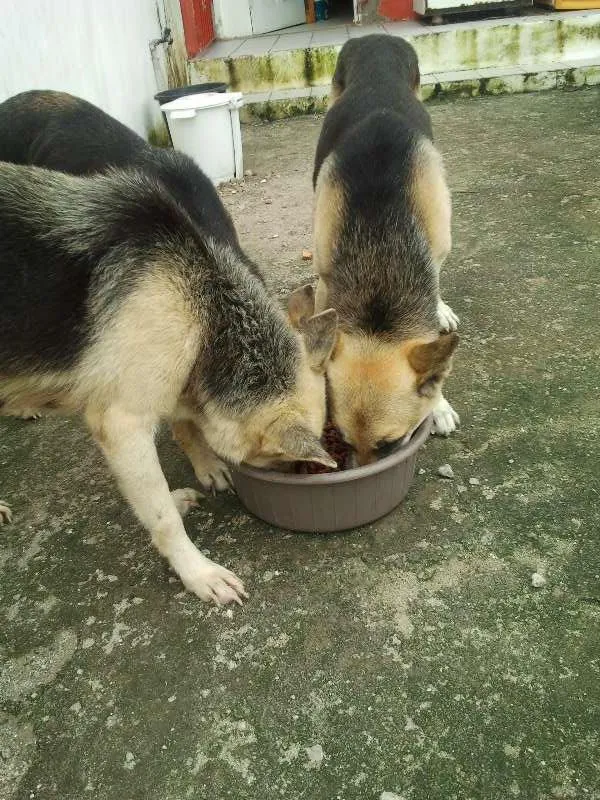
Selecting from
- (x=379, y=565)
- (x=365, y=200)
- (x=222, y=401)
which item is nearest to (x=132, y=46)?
(x=365, y=200)

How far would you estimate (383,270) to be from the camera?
11.0ft

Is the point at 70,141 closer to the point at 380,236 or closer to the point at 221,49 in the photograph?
the point at 380,236

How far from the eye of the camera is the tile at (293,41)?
10648mm

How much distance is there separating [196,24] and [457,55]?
4584 millimetres

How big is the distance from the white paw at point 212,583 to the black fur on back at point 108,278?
2.70 ft

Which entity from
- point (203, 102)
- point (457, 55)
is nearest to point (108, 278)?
point (203, 102)

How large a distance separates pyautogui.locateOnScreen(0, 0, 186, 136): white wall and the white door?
9.68 feet

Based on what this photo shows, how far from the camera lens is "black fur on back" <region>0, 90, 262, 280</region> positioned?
400 cm

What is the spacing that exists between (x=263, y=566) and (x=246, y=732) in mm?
812

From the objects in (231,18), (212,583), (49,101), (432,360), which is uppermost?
(231,18)

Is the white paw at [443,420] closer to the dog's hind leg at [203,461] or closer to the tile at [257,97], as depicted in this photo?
the dog's hind leg at [203,461]

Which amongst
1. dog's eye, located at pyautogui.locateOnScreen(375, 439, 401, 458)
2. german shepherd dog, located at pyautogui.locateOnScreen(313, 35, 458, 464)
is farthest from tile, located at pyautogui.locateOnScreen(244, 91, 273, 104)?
dog's eye, located at pyautogui.locateOnScreen(375, 439, 401, 458)

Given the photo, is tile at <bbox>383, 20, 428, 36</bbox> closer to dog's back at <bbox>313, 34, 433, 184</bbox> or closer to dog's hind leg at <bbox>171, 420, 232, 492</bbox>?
dog's back at <bbox>313, 34, 433, 184</bbox>

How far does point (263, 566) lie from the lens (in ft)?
10.0
